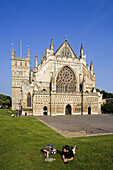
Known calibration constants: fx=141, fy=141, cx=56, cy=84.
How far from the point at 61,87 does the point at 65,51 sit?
12.3 m

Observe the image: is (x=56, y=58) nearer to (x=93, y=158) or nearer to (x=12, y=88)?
(x=12, y=88)

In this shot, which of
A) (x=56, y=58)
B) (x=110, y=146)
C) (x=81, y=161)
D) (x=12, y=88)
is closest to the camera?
(x=81, y=161)

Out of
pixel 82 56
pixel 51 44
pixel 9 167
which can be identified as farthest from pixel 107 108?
pixel 9 167

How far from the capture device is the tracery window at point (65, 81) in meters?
44.7

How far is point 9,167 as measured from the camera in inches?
318

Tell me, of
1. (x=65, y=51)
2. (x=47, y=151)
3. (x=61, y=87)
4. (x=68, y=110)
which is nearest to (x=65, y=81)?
(x=61, y=87)

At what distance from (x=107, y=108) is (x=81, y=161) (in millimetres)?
38990

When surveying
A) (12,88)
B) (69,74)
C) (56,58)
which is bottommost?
(12,88)

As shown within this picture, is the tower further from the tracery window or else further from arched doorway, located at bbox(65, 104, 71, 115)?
arched doorway, located at bbox(65, 104, 71, 115)

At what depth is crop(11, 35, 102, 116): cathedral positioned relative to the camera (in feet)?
130

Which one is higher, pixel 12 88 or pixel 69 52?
pixel 69 52

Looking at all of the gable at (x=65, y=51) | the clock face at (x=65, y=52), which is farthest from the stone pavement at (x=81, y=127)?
the clock face at (x=65, y=52)

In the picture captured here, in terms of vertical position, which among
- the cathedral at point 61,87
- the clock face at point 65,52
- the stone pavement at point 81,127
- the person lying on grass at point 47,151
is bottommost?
the stone pavement at point 81,127

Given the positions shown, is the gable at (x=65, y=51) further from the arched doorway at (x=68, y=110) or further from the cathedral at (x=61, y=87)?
the arched doorway at (x=68, y=110)
